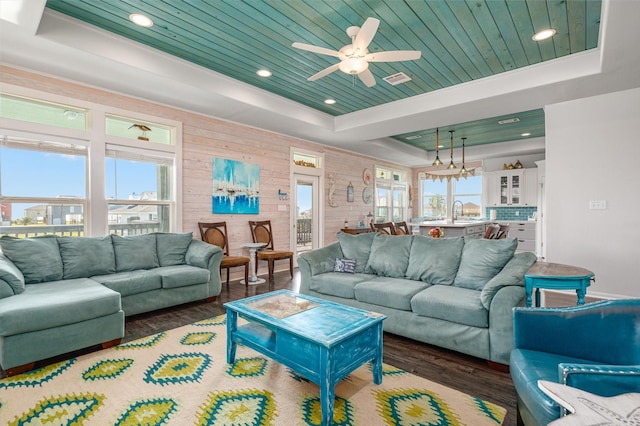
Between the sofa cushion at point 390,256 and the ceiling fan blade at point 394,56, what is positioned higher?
the ceiling fan blade at point 394,56

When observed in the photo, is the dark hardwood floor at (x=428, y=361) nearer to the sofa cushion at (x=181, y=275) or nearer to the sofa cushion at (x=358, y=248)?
the sofa cushion at (x=181, y=275)

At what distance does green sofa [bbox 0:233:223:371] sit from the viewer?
2398 mm

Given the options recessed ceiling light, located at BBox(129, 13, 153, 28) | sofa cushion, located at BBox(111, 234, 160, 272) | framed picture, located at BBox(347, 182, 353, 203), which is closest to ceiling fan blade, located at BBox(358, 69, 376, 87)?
recessed ceiling light, located at BBox(129, 13, 153, 28)

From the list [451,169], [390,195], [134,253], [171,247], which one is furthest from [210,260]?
[390,195]

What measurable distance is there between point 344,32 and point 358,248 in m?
2.41

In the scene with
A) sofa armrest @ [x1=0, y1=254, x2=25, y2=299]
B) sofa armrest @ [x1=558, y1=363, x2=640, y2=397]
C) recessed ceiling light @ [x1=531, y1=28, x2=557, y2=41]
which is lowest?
sofa armrest @ [x1=558, y1=363, x2=640, y2=397]

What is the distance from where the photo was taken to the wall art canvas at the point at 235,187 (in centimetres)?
528

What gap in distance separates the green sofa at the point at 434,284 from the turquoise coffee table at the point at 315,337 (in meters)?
0.81

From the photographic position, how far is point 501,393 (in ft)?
6.99

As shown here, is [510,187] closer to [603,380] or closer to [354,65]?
[354,65]

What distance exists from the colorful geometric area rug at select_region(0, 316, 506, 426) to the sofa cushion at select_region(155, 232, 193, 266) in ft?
5.54

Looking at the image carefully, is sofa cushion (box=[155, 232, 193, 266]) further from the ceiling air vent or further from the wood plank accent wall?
the ceiling air vent

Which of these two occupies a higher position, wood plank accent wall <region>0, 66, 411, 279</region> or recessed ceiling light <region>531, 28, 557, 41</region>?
recessed ceiling light <region>531, 28, 557, 41</region>

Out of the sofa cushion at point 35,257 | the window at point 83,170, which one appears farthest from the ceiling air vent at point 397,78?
the sofa cushion at point 35,257
